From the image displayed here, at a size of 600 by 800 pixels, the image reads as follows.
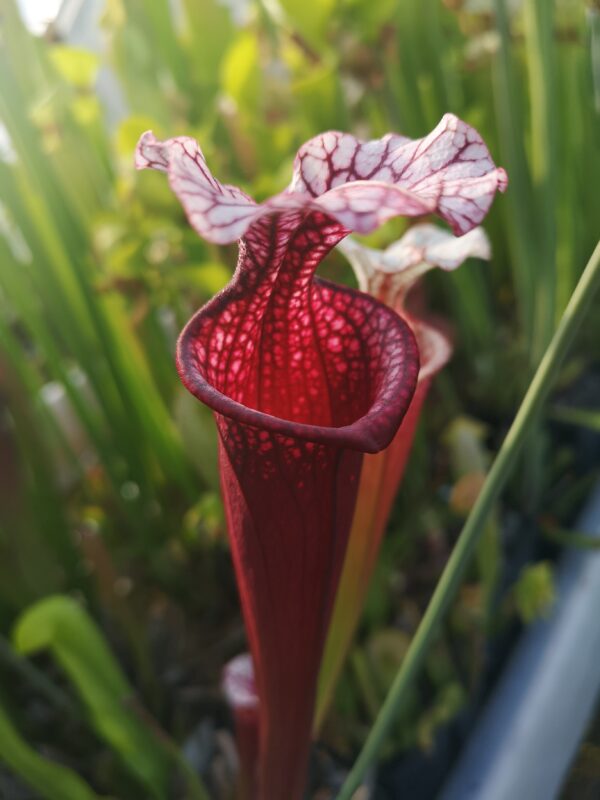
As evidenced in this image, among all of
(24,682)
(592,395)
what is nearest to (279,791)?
(24,682)

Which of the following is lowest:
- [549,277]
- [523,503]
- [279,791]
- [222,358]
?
[523,503]

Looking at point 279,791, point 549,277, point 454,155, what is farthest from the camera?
point 549,277

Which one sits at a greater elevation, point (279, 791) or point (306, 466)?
point (306, 466)

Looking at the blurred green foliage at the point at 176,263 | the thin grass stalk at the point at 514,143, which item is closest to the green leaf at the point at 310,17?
the blurred green foliage at the point at 176,263

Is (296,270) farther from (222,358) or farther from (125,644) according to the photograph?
(125,644)

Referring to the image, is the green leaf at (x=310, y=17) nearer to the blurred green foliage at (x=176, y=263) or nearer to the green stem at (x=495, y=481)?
the blurred green foliage at (x=176, y=263)

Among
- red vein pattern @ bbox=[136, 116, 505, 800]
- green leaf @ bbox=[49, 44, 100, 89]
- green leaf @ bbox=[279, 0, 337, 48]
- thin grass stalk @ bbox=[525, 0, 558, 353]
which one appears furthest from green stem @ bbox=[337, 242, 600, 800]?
green leaf @ bbox=[49, 44, 100, 89]

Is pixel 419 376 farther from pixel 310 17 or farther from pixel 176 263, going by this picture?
pixel 310 17
